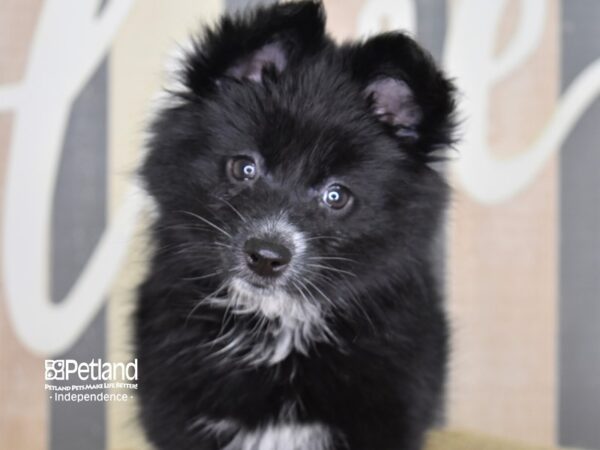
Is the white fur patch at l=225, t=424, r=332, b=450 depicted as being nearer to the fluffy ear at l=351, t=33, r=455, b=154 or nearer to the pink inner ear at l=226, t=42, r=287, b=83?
the fluffy ear at l=351, t=33, r=455, b=154

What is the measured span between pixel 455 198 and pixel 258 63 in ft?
3.85

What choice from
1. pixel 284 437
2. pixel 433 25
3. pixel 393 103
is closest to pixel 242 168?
pixel 393 103

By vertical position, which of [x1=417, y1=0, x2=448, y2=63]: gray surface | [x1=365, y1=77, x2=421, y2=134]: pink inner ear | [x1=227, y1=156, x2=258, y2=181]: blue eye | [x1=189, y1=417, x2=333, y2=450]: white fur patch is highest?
[x1=417, y1=0, x2=448, y2=63]: gray surface

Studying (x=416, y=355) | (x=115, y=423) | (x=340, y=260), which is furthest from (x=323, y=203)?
(x=115, y=423)

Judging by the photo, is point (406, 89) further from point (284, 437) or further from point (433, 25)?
point (433, 25)

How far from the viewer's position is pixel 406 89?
2535 mm

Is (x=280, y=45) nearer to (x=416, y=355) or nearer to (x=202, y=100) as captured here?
(x=202, y=100)

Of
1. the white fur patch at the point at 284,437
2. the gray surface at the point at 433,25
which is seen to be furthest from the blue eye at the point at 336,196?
the gray surface at the point at 433,25

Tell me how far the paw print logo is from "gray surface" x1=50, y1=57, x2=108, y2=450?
130 millimetres

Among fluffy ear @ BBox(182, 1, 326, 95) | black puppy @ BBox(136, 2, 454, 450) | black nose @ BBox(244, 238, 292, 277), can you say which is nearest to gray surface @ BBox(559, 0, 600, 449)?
black puppy @ BBox(136, 2, 454, 450)

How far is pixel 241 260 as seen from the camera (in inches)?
93.1

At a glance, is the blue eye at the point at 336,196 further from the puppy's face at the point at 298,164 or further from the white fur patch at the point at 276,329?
the white fur patch at the point at 276,329

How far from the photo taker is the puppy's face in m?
2.43

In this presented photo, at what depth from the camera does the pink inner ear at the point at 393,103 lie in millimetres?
2549
